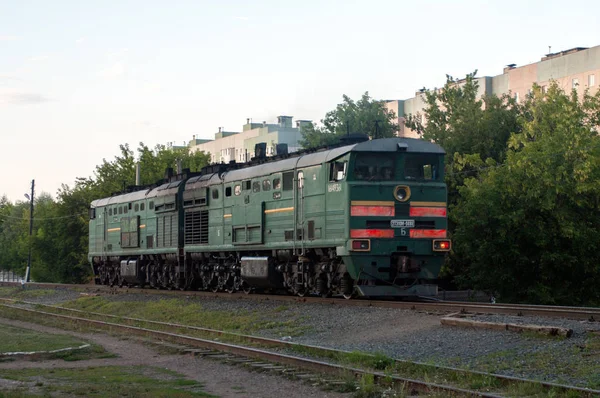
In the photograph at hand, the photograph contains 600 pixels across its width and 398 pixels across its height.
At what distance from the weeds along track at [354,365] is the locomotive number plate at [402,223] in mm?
5321

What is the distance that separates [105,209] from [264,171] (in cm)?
1821

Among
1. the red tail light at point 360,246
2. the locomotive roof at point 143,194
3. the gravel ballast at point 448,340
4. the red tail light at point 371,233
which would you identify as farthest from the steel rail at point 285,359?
the locomotive roof at point 143,194

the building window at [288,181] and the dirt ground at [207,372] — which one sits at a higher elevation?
the building window at [288,181]

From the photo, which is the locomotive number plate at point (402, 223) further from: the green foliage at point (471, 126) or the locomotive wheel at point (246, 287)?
the green foliage at point (471, 126)

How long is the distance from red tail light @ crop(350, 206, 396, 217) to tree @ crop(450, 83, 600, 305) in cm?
1339

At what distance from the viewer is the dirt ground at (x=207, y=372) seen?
11.6 metres

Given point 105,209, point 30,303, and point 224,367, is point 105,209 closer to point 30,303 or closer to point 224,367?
point 30,303

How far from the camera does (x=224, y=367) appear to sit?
46.2 ft

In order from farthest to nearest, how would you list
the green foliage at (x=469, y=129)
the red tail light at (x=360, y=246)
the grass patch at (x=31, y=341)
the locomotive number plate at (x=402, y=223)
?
1. the green foliage at (x=469, y=129)
2. the locomotive number plate at (x=402, y=223)
3. the red tail light at (x=360, y=246)
4. the grass patch at (x=31, y=341)

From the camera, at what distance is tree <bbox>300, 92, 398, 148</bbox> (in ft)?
223

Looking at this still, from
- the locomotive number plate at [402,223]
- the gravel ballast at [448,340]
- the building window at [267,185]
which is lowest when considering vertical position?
the gravel ballast at [448,340]

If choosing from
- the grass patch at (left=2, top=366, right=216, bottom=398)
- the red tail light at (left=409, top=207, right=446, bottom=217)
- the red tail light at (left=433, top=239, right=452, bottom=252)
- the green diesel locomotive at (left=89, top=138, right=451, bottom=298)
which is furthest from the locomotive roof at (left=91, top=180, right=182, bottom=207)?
the grass patch at (left=2, top=366, right=216, bottom=398)

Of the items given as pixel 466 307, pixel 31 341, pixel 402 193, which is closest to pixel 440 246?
pixel 402 193

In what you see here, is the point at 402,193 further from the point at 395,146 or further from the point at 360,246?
the point at 360,246
